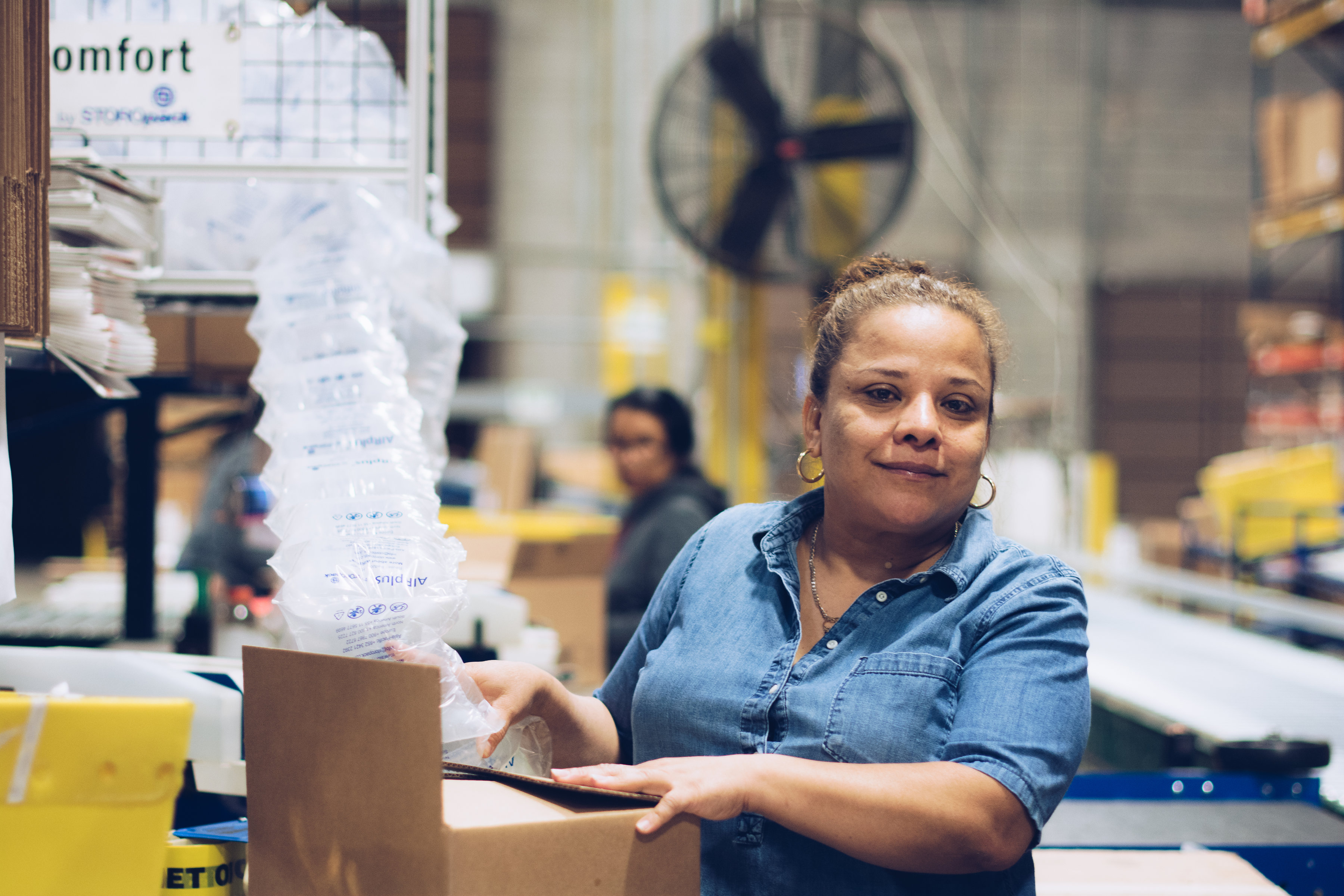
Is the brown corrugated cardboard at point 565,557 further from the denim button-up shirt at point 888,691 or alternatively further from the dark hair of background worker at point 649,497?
the denim button-up shirt at point 888,691

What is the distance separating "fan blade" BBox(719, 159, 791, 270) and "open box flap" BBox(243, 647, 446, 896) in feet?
10.3

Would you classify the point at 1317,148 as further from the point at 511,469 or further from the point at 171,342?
the point at 171,342

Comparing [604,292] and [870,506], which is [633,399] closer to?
[870,506]

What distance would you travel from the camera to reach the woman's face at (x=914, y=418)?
1249 millimetres

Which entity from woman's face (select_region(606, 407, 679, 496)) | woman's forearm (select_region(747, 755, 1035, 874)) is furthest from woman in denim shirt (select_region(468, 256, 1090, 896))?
woman's face (select_region(606, 407, 679, 496))

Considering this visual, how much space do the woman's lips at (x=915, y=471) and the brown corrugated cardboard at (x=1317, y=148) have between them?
5968 mm

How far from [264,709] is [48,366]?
0.84 meters

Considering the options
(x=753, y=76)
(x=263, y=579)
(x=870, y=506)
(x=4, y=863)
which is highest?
(x=753, y=76)

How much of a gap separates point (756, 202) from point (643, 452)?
108cm

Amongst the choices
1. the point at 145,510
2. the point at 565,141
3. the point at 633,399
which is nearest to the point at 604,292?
the point at 565,141

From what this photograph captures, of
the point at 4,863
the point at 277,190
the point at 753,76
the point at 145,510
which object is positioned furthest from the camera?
the point at 753,76

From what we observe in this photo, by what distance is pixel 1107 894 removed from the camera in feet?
5.38

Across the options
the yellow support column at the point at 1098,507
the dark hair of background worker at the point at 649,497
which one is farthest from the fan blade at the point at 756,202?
the yellow support column at the point at 1098,507

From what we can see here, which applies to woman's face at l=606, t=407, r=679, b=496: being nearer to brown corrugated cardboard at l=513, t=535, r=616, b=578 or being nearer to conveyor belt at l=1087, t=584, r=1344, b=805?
brown corrugated cardboard at l=513, t=535, r=616, b=578
